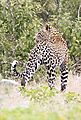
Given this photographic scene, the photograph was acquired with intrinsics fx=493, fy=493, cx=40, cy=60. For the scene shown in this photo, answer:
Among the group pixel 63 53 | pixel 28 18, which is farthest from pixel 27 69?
pixel 28 18

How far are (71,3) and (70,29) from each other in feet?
4.92

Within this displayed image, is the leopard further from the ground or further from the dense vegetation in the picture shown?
the dense vegetation

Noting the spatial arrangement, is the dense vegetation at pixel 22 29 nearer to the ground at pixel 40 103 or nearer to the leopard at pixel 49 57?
the ground at pixel 40 103

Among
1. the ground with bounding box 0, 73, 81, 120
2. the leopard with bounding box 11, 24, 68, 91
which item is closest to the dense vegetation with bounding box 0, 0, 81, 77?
the ground with bounding box 0, 73, 81, 120

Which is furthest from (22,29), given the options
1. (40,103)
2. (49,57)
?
(40,103)

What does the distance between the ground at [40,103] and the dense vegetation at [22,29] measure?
7.58ft

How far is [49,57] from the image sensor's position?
10.5 m

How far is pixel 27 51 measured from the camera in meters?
14.2

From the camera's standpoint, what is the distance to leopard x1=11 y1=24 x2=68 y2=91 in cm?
1054

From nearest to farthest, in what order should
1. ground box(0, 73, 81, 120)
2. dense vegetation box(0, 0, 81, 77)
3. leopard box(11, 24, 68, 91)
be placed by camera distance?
ground box(0, 73, 81, 120) → leopard box(11, 24, 68, 91) → dense vegetation box(0, 0, 81, 77)

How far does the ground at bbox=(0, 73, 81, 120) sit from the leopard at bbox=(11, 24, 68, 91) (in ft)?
1.47

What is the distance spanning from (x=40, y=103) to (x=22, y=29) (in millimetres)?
7621

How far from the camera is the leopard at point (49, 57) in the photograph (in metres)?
10.5

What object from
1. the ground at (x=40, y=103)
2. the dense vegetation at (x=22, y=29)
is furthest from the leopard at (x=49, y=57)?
the dense vegetation at (x=22, y=29)
